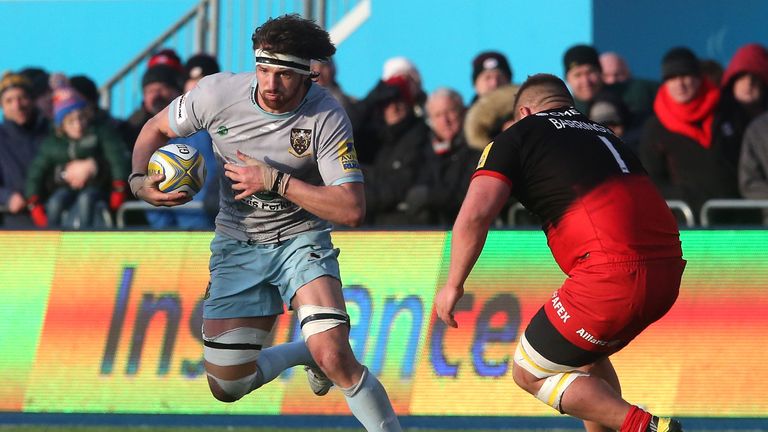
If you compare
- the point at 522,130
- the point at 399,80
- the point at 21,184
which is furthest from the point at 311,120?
the point at 21,184

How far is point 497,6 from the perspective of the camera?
15898mm

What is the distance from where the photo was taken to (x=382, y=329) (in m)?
10.2

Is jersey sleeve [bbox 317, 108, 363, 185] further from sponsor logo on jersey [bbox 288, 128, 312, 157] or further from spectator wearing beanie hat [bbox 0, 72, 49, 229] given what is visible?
spectator wearing beanie hat [bbox 0, 72, 49, 229]

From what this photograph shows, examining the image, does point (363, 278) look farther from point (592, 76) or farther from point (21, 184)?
point (21, 184)

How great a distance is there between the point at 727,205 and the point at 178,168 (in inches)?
194

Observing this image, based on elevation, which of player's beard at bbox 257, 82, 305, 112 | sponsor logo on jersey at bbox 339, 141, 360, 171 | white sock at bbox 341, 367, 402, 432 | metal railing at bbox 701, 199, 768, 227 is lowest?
→ white sock at bbox 341, 367, 402, 432

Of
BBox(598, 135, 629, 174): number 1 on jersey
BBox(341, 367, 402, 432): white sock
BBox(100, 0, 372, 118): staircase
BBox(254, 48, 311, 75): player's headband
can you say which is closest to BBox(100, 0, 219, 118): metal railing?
BBox(100, 0, 372, 118): staircase

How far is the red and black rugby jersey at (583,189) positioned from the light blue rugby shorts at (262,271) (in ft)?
4.36

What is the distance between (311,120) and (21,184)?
5.81 meters

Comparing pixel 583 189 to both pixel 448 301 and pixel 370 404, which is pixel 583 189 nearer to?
pixel 448 301

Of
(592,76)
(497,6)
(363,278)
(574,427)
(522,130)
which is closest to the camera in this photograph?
(522,130)

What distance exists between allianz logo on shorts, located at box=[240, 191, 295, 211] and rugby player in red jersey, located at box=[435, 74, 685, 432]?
1347 mm

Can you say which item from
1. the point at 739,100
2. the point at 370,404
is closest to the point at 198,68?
the point at 739,100

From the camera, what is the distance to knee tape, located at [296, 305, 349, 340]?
777cm
